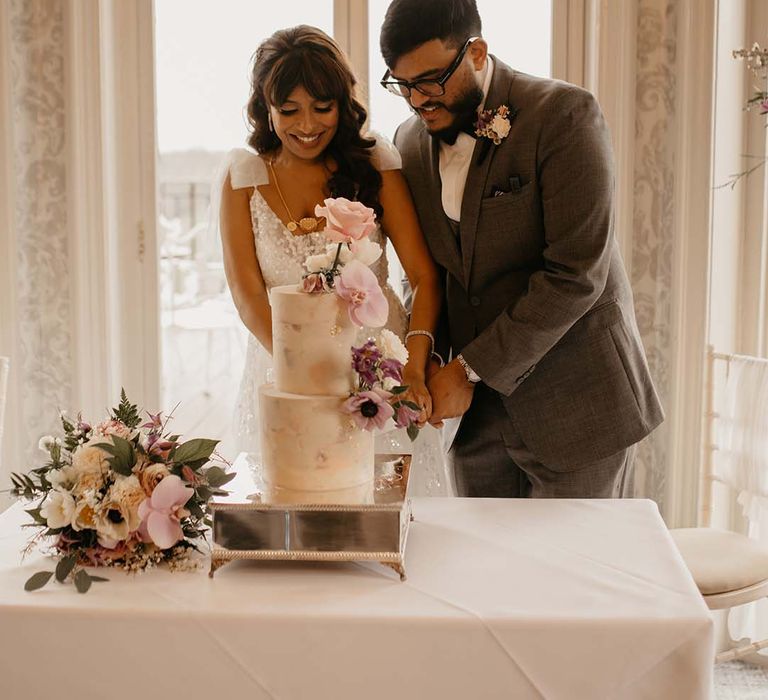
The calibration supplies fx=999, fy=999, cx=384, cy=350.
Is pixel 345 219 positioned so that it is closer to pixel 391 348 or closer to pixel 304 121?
pixel 391 348

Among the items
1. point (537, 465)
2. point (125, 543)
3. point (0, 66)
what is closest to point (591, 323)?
point (537, 465)

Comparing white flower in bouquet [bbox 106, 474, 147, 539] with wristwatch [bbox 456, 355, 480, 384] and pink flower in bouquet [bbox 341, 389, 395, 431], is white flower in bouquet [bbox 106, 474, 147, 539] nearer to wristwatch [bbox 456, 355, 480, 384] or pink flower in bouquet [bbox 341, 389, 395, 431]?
pink flower in bouquet [bbox 341, 389, 395, 431]

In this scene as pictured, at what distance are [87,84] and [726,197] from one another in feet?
7.01

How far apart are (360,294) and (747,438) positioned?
180 centimetres

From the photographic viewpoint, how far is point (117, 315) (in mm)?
3471

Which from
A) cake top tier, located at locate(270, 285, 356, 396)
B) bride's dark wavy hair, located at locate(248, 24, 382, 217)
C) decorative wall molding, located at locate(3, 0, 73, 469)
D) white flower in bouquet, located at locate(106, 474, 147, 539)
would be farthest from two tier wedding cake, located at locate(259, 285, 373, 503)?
decorative wall molding, located at locate(3, 0, 73, 469)

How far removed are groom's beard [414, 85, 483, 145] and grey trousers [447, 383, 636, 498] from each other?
631 millimetres

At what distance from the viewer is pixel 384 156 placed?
2.45 meters

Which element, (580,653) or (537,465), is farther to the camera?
(537,465)

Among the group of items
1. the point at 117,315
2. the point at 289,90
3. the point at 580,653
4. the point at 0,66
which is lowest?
the point at 580,653

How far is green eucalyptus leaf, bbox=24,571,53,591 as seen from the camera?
159 centimetres

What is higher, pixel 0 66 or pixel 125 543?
pixel 0 66

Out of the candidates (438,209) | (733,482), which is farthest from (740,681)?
(438,209)

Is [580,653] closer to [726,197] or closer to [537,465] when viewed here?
[537,465]
